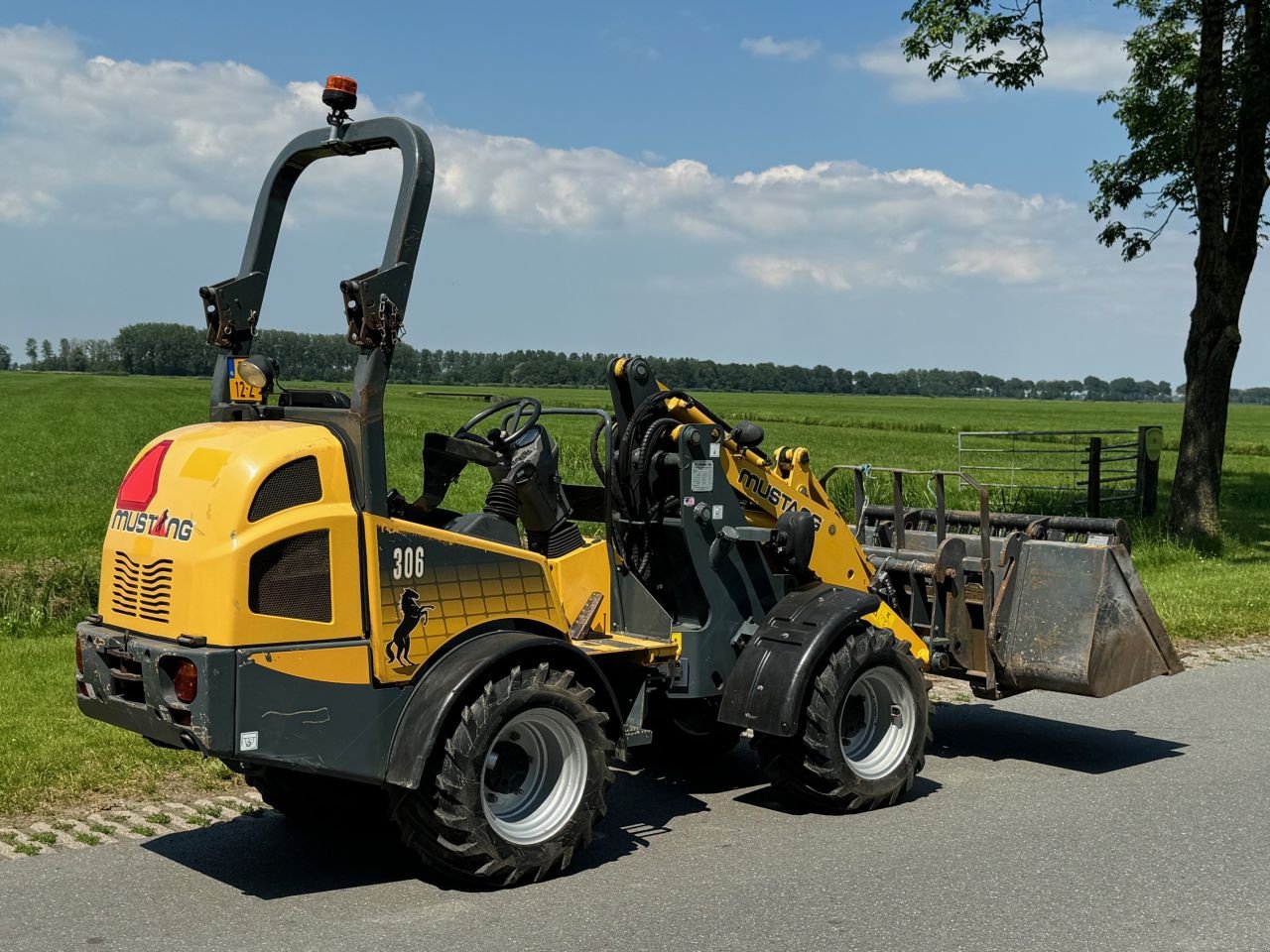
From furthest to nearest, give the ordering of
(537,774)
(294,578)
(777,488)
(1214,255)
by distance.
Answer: (1214,255) < (777,488) < (537,774) < (294,578)

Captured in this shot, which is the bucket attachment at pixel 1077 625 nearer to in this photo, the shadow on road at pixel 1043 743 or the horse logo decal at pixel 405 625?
the shadow on road at pixel 1043 743

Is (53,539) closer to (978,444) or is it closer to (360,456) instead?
(360,456)

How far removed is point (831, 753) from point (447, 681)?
2.06 metres

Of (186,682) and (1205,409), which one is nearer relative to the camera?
(186,682)

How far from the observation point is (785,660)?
645cm

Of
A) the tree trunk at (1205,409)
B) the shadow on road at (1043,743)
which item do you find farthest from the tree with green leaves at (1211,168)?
the shadow on road at (1043,743)

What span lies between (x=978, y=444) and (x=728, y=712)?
49.5 metres

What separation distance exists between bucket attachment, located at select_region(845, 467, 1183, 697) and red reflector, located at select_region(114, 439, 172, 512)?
4061mm

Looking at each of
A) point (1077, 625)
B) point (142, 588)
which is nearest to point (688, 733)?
point (1077, 625)

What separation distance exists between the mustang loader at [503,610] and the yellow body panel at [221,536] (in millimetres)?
11

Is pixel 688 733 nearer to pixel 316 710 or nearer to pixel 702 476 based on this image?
pixel 702 476

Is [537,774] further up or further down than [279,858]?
further up

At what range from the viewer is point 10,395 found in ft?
205

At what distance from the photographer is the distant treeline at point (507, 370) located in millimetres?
6859
